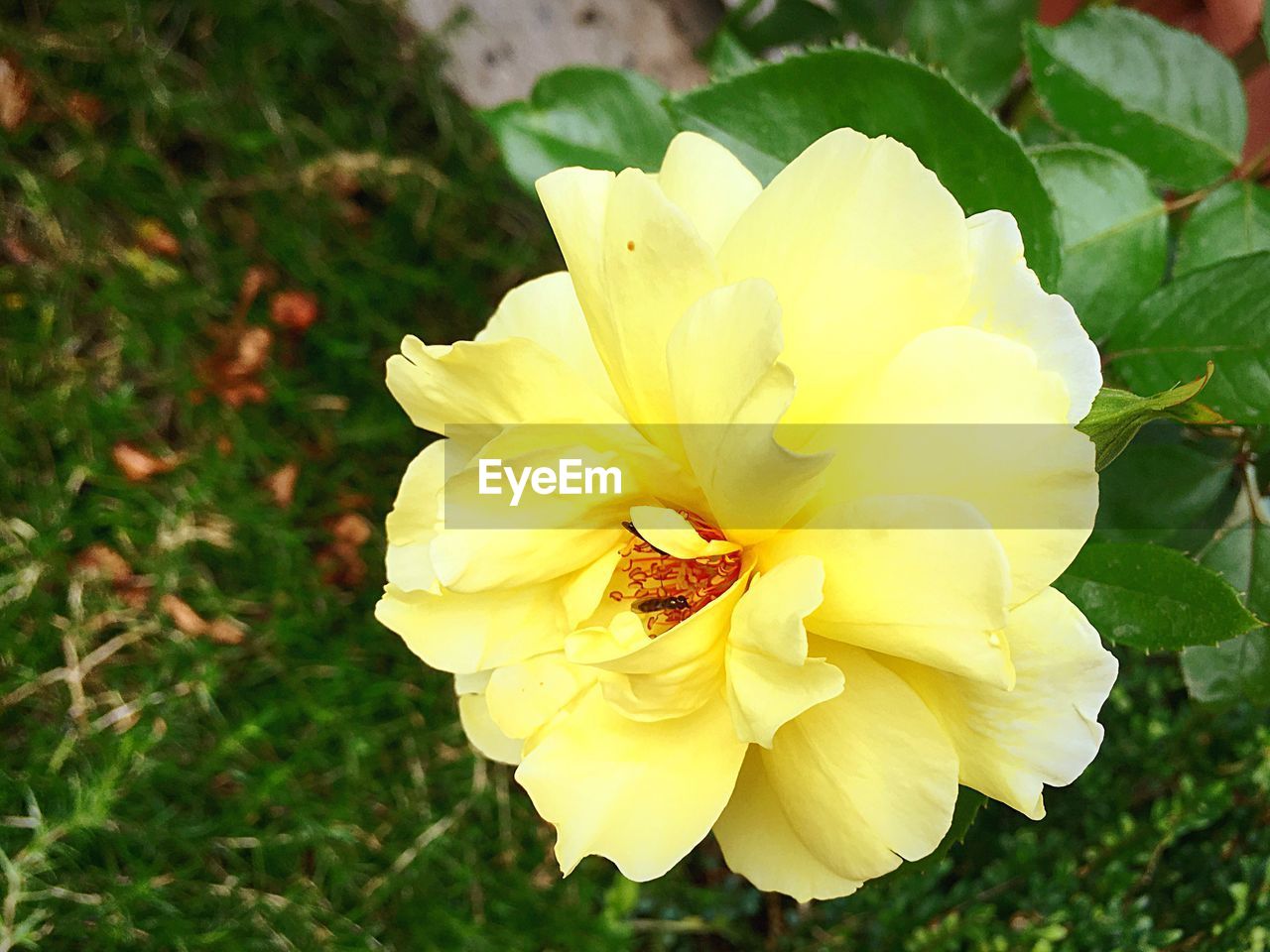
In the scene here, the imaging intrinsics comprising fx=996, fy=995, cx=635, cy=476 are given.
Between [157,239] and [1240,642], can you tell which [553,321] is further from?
[157,239]

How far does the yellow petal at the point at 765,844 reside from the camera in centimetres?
51

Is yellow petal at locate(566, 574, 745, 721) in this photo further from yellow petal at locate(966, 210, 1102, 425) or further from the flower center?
yellow petal at locate(966, 210, 1102, 425)

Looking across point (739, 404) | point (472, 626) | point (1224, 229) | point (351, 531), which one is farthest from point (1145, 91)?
point (351, 531)

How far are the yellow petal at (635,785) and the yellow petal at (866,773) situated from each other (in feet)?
0.11

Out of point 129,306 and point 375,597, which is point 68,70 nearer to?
point 129,306

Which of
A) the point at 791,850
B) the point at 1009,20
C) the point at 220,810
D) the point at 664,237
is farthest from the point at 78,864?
the point at 1009,20

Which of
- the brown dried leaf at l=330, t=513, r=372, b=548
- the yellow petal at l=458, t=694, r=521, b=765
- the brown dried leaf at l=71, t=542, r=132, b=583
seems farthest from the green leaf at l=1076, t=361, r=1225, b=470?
the brown dried leaf at l=71, t=542, r=132, b=583

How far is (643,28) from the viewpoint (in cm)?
142

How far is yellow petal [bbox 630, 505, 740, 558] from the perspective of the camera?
1.59 feet

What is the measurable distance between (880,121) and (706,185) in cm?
14

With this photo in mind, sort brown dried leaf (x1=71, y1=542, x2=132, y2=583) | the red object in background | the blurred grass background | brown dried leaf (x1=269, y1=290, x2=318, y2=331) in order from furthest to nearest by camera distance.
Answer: brown dried leaf (x1=269, y1=290, x2=318, y2=331), brown dried leaf (x1=71, y1=542, x2=132, y2=583), the blurred grass background, the red object in background

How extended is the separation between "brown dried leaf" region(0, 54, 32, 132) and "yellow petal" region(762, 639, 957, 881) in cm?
119

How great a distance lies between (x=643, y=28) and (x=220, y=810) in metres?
1.17

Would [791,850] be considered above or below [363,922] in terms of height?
above
